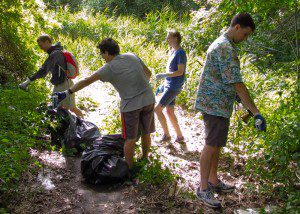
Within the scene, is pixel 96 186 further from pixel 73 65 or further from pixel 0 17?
pixel 0 17

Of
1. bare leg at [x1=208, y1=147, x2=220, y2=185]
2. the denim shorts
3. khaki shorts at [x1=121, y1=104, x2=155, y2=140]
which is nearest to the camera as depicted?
bare leg at [x1=208, y1=147, x2=220, y2=185]

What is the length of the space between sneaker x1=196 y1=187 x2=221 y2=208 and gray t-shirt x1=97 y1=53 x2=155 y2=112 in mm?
1206

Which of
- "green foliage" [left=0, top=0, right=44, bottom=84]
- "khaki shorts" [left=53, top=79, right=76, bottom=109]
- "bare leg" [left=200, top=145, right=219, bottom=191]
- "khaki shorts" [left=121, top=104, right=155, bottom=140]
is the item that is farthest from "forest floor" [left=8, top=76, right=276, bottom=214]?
"green foliage" [left=0, top=0, right=44, bottom=84]

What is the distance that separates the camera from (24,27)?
624 cm

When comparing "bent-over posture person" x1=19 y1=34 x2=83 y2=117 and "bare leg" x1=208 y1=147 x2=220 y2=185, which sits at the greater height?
"bent-over posture person" x1=19 y1=34 x2=83 y2=117

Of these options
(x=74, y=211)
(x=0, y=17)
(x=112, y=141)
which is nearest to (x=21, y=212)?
(x=74, y=211)

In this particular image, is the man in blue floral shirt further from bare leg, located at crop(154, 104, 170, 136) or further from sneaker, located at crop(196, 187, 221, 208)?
bare leg, located at crop(154, 104, 170, 136)

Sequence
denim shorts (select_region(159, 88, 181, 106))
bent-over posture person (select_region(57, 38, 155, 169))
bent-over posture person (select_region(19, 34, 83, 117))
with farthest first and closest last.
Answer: denim shorts (select_region(159, 88, 181, 106)), bent-over posture person (select_region(19, 34, 83, 117)), bent-over posture person (select_region(57, 38, 155, 169))

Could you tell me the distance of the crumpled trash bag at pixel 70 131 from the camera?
4.89 meters

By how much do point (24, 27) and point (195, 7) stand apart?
A: 41.6 feet

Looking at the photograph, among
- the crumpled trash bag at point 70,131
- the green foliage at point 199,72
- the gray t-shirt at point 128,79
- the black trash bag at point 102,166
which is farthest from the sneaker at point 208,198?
the crumpled trash bag at point 70,131

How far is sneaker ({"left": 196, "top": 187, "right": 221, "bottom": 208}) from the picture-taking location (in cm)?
354

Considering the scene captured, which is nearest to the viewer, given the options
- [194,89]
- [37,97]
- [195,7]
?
[37,97]

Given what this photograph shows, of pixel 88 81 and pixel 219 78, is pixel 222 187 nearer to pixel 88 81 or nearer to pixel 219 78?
pixel 219 78
